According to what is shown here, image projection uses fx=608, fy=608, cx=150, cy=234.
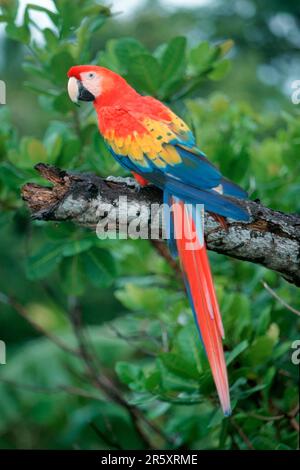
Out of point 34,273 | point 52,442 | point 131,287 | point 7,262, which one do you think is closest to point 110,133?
point 34,273

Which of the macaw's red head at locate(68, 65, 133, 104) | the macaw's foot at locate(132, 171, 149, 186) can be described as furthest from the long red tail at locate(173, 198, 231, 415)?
the macaw's red head at locate(68, 65, 133, 104)

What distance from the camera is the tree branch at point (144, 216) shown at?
111cm

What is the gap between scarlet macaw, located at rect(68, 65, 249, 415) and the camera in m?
1.15

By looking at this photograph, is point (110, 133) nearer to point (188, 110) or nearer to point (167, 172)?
point (167, 172)

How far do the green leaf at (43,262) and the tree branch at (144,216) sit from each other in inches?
17.3

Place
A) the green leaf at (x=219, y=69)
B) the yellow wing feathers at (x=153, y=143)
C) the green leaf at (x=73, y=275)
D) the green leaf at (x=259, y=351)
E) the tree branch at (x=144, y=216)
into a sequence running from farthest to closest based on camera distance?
1. the green leaf at (x=219, y=69)
2. the green leaf at (x=73, y=275)
3. the green leaf at (x=259, y=351)
4. the yellow wing feathers at (x=153, y=143)
5. the tree branch at (x=144, y=216)

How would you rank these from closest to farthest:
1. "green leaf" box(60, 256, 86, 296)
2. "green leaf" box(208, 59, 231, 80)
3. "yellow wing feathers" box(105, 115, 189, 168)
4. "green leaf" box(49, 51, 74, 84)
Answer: "yellow wing feathers" box(105, 115, 189, 168)
"green leaf" box(49, 51, 74, 84)
"green leaf" box(60, 256, 86, 296)
"green leaf" box(208, 59, 231, 80)

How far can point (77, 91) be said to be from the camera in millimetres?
1393

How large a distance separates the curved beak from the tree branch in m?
0.29

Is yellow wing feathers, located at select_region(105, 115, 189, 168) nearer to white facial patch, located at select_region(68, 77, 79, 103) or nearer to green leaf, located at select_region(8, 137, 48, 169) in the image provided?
white facial patch, located at select_region(68, 77, 79, 103)

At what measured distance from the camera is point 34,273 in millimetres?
1587

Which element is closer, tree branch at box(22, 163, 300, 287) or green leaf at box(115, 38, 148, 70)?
tree branch at box(22, 163, 300, 287)

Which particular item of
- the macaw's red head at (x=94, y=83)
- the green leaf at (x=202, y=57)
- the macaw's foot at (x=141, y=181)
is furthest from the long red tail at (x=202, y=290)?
the green leaf at (x=202, y=57)

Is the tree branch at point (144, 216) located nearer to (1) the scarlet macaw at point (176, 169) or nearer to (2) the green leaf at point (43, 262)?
(1) the scarlet macaw at point (176, 169)
